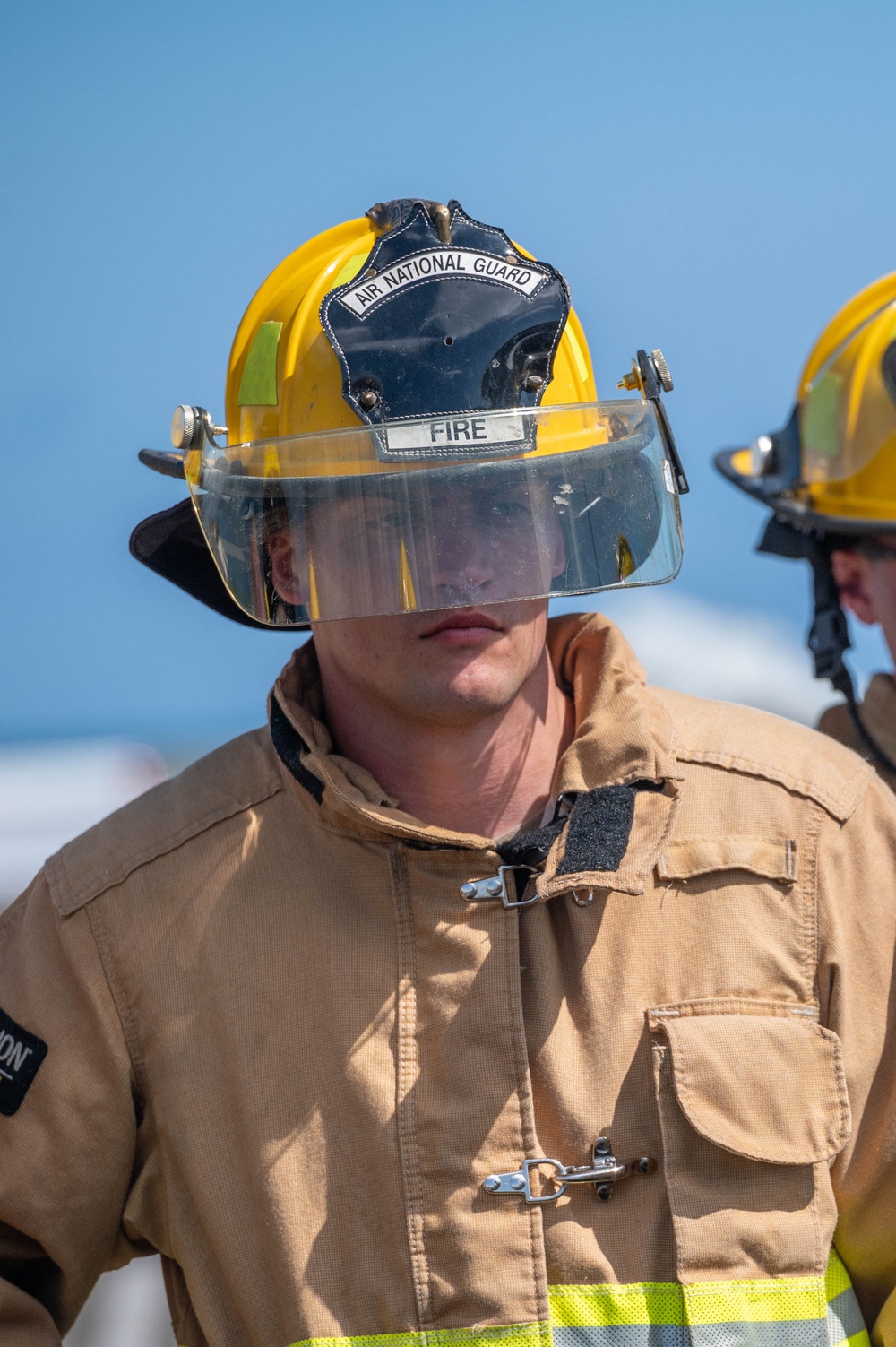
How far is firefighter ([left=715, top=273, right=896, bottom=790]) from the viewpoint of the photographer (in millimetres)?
2762

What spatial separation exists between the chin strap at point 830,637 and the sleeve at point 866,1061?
0.54 meters

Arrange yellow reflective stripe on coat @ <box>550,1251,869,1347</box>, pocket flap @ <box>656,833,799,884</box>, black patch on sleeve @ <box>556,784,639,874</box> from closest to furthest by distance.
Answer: yellow reflective stripe on coat @ <box>550,1251,869,1347</box>
black patch on sleeve @ <box>556,784,639,874</box>
pocket flap @ <box>656,833,799,884</box>

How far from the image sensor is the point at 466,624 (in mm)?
2354

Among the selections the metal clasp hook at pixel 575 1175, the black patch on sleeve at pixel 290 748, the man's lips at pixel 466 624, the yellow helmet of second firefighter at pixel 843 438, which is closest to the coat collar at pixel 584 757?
the black patch on sleeve at pixel 290 748

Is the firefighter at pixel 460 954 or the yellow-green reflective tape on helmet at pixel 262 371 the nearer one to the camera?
the firefighter at pixel 460 954

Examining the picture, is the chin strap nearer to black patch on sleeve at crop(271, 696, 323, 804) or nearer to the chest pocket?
the chest pocket

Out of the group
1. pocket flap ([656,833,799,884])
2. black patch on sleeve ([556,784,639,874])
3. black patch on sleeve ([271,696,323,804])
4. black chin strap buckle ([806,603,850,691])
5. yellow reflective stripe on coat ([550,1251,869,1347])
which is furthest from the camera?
black chin strap buckle ([806,603,850,691])

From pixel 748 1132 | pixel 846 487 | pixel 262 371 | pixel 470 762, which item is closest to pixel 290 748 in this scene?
pixel 470 762

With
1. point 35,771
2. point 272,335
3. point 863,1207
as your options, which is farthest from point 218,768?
point 35,771

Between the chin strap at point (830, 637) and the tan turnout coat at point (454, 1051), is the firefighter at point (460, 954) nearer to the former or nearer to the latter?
the tan turnout coat at point (454, 1051)

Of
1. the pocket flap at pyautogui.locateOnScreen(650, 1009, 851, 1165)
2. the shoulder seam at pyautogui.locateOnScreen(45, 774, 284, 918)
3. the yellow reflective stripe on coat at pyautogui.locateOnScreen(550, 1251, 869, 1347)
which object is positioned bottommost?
the yellow reflective stripe on coat at pyautogui.locateOnScreen(550, 1251, 869, 1347)

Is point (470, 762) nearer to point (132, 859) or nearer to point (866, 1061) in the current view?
point (132, 859)

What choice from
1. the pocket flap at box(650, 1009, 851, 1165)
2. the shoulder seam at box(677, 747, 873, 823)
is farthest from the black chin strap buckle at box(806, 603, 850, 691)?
the pocket flap at box(650, 1009, 851, 1165)

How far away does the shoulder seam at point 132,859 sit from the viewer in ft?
8.21
